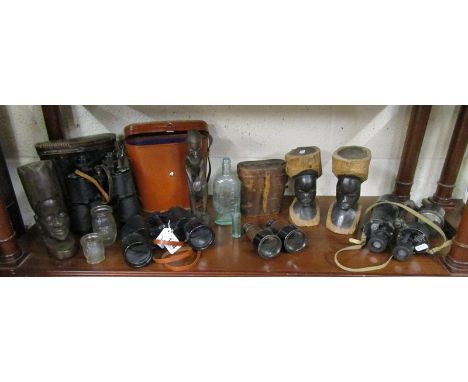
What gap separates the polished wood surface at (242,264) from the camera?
937 millimetres

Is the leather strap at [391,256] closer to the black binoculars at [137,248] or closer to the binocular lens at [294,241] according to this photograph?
the binocular lens at [294,241]

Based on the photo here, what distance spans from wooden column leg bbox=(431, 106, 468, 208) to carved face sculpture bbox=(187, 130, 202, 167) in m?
0.89

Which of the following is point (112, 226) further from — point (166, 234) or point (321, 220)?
point (321, 220)

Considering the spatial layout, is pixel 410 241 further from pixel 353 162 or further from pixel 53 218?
pixel 53 218

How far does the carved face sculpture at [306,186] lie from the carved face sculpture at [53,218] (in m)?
0.71

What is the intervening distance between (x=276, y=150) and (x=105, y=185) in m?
0.64

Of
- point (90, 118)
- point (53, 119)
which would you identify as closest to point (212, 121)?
point (90, 118)

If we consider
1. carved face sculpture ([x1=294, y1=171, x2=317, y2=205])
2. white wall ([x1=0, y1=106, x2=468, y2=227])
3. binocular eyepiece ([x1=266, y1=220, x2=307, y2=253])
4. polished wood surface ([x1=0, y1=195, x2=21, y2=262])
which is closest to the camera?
polished wood surface ([x1=0, y1=195, x2=21, y2=262])

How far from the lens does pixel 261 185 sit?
1.16 meters

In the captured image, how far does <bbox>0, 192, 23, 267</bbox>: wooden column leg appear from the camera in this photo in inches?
35.8

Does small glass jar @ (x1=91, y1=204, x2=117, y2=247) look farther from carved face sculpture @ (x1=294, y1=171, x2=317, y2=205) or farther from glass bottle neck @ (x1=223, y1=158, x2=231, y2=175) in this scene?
carved face sculpture @ (x1=294, y1=171, x2=317, y2=205)

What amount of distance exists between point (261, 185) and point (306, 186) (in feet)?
0.50

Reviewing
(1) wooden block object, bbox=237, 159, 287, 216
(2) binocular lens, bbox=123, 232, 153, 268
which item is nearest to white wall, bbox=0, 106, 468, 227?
(1) wooden block object, bbox=237, 159, 287, 216

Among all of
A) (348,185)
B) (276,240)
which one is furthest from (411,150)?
(276,240)
